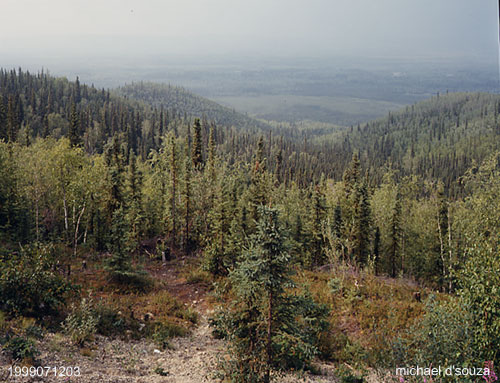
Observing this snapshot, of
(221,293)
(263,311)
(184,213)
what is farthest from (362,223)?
(263,311)

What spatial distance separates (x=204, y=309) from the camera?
63.8ft

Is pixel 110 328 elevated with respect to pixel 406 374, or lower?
lower

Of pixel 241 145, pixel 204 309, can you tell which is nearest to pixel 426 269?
pixel 204 309

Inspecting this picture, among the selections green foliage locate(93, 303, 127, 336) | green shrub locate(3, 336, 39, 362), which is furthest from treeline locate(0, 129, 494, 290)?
green shrub locate(3, 336, 39, 362)

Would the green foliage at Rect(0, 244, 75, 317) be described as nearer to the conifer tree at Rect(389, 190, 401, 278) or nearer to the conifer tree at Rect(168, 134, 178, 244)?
the conifer tree at Rect(168, 134, 178, 244)

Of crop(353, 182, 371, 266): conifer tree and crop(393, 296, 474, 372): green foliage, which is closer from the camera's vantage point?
crop(393, 296, 474, 372): green foliage

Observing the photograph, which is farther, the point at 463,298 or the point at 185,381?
the point at 185,381

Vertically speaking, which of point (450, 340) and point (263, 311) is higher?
point (263, 311)

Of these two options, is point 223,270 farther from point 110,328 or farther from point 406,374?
point 406,374

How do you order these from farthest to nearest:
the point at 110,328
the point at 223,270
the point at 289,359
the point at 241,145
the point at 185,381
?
the point at 241,145 < the point at 223,270 < the point at 110,328 < the point at 289,359 < the point at 185,381

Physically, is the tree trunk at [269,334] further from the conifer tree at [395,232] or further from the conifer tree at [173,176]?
the conifer tree at [395,232]

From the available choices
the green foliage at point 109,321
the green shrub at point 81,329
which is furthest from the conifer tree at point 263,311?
the green foliage at point 109,321

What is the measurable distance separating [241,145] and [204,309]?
179 meters

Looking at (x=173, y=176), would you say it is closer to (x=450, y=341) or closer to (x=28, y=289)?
(x=28, y=289)
